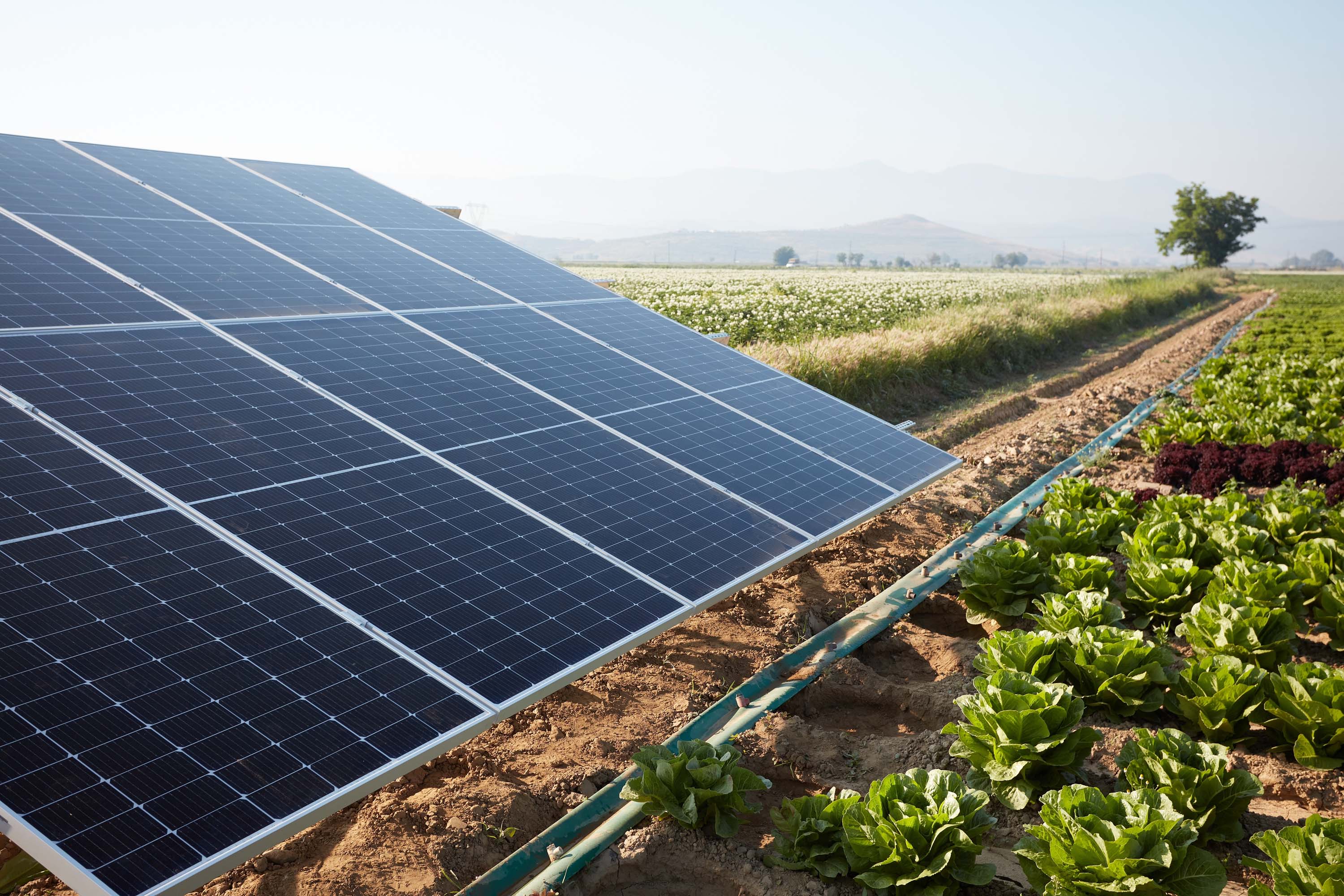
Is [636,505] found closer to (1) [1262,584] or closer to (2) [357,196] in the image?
(1) [1262,584]

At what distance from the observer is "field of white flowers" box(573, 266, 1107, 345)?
78.3 ft

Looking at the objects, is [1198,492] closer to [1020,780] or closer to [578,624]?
[1020,780]

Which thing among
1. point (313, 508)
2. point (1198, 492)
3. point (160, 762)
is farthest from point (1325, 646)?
point (160, 762)

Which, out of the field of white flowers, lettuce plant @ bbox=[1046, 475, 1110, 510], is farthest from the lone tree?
lettuce plant @ bbox=[1046, 475, 1110, 510]

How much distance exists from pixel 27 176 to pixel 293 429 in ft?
16.1

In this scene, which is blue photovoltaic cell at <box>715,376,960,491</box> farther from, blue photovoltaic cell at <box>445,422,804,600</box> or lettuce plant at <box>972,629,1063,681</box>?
lettuce plant at <box>972,629,1063,681</box>

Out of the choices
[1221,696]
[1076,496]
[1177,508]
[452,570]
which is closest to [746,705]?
[452,570]

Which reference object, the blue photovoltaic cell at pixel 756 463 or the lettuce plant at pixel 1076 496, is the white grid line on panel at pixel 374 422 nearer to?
the blue photovoltaic cell at pixel 756 463

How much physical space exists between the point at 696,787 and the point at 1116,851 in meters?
2.15

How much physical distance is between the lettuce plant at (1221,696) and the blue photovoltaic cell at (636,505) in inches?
113

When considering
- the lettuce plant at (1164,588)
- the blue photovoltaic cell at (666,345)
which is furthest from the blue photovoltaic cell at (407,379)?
the lettuce plant at (1164,588)

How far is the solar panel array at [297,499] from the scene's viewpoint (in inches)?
144

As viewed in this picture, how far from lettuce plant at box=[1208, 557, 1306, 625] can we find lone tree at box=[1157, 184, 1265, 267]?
99738 mm

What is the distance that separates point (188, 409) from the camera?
18.5 ft
